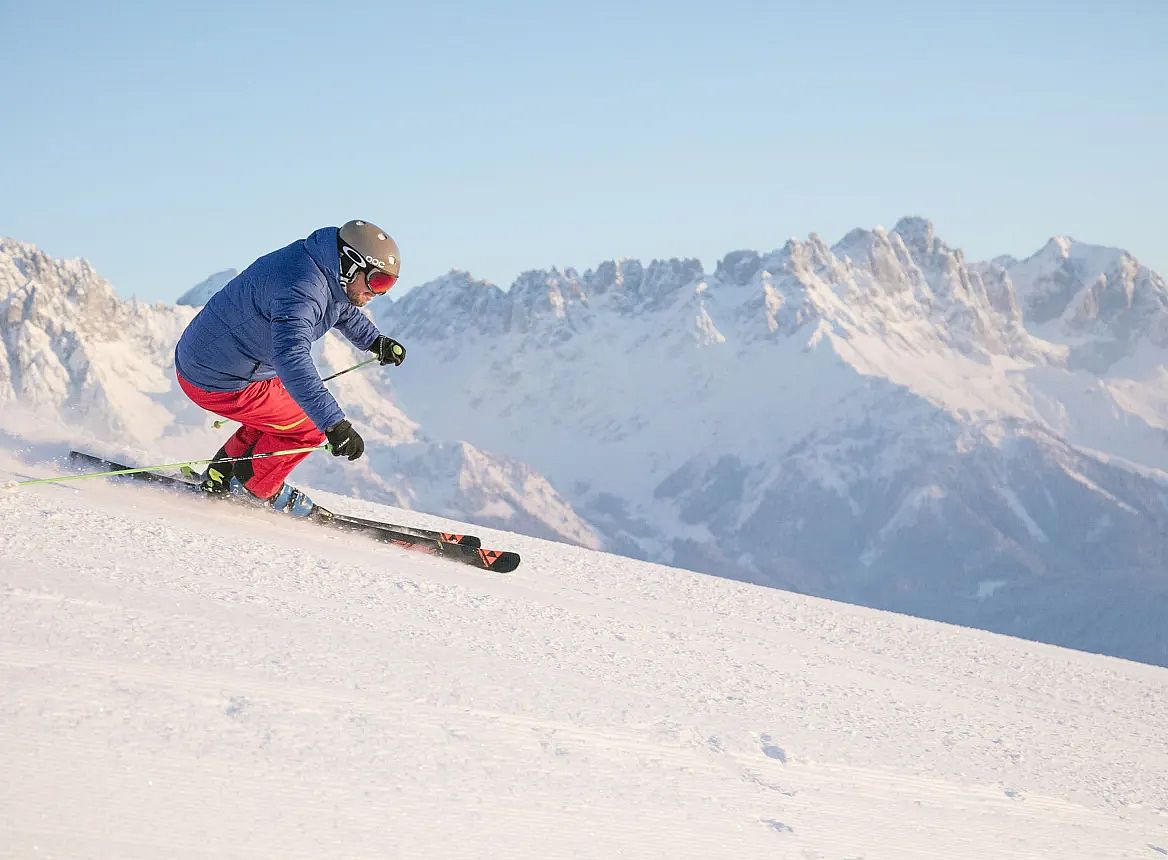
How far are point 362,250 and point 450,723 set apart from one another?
348 centimetres

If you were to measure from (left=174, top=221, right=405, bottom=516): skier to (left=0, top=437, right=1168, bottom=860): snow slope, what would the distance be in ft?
1.67

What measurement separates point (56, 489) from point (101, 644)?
2932 millimetres

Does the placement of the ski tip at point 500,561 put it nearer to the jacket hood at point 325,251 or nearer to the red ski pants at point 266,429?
Result: the red ski pants at point 266,429

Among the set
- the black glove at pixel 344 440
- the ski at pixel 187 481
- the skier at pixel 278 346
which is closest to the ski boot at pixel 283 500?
the skier at pixel 278 346

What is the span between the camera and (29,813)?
9.95 ft

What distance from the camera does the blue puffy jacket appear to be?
6.45 metres

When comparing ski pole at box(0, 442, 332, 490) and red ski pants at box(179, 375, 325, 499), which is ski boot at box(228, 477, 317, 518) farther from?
ski pole at box(0, 442, 332, 490)

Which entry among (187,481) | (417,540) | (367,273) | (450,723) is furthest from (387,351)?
(450,723)

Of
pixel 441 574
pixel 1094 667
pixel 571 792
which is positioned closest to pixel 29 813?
pixel 571 792

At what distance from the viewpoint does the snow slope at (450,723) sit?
3.37 meters

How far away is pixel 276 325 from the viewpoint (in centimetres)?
647

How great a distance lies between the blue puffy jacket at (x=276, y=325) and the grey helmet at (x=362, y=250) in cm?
6

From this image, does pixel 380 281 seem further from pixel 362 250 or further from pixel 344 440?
pixel 344 440

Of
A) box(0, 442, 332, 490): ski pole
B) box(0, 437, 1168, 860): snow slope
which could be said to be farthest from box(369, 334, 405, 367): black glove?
box(0, 437, 1168, 860): snow slope
